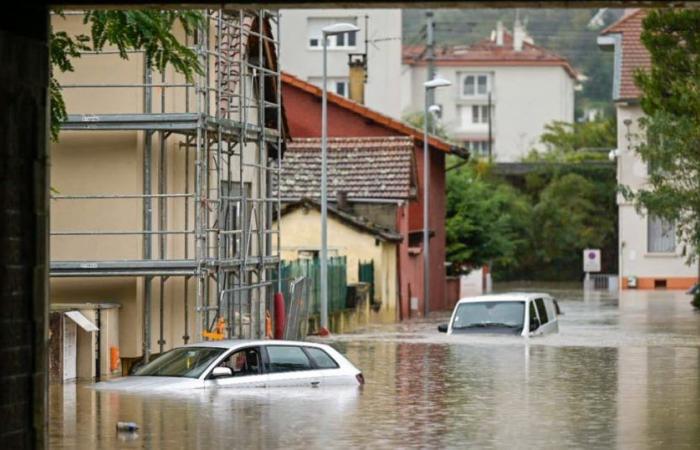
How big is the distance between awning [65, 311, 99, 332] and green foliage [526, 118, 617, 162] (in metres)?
77.9

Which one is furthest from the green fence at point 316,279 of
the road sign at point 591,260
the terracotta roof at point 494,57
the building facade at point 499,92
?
the building facade at point 499,92

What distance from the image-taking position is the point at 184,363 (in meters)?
22.5

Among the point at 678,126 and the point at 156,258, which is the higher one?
the point at 678,126

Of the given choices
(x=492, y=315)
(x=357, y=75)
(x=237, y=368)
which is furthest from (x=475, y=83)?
(x=237, y=368)

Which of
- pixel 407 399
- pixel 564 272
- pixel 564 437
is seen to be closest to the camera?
pixel 564 437

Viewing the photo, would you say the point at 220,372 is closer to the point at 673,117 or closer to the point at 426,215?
the point at 673,117

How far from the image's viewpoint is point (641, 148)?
45.5 m

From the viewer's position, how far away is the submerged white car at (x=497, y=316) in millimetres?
35688

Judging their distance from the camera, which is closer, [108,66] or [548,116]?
[108,66]

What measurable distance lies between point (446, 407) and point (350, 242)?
27595mm

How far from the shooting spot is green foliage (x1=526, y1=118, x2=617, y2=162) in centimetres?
10401

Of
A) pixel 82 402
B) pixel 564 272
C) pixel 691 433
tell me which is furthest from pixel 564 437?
pixel 564 272

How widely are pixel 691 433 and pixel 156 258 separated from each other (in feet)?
38.6

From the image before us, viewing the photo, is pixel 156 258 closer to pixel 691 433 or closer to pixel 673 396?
pixel 673 396
